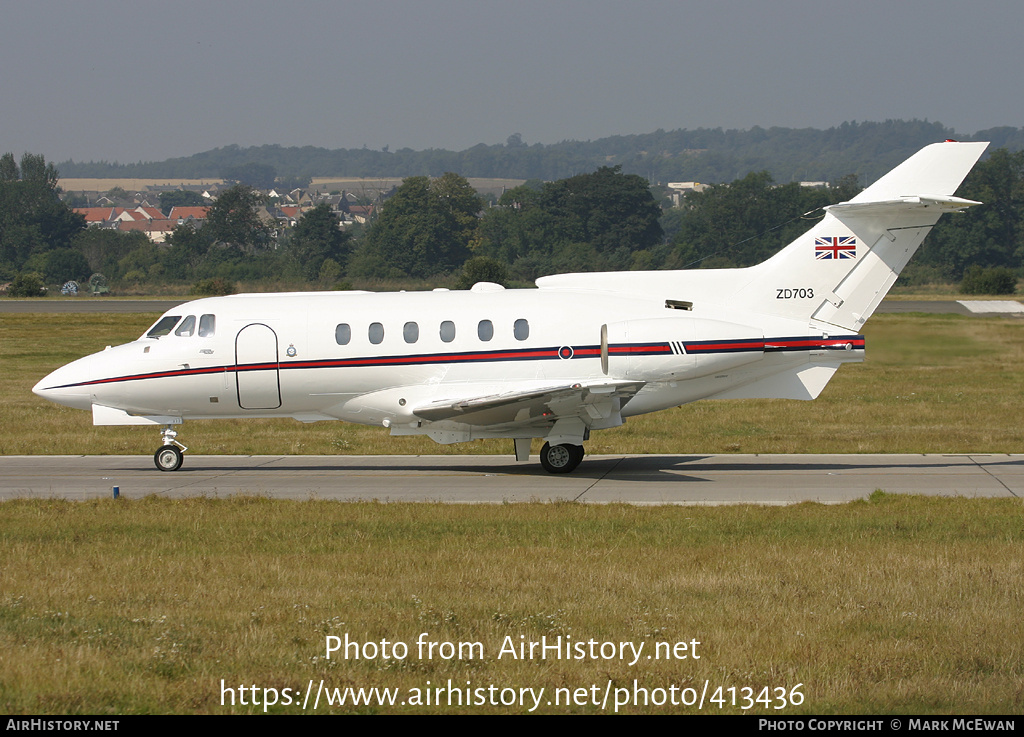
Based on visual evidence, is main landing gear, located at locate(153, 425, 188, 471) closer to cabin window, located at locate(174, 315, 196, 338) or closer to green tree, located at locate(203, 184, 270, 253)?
cabin window, located at locate(174, 315, 196, 338)

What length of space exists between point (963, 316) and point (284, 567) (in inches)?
1848

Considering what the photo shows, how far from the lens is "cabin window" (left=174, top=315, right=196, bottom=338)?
67.1 feet

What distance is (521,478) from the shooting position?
65.8ft

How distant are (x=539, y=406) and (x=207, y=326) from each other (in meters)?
6.63

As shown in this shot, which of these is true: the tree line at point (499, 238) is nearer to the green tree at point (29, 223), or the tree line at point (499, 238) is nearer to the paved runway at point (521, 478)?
the green tree at point (29, 223)

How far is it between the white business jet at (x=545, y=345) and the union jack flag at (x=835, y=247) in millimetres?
29

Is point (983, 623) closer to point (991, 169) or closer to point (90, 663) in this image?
point (90, 663)

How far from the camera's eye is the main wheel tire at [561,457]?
20.4 m

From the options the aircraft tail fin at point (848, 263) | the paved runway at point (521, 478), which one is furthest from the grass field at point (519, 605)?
the aircraft tail fin at point (848, 263)

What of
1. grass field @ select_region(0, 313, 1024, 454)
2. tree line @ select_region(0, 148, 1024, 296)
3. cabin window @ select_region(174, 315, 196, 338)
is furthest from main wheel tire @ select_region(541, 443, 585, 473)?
tree line @ select_region(0, 148, 1024, 296)

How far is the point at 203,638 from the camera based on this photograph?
29.2 ft

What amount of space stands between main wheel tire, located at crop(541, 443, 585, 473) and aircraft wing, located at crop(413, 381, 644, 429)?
59 cm
